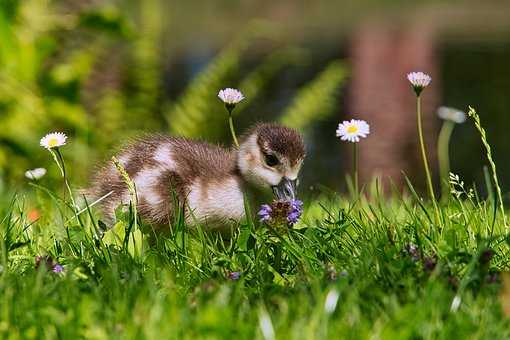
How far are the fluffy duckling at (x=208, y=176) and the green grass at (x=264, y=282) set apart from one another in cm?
16

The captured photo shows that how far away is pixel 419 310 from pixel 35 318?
1214 millimetres

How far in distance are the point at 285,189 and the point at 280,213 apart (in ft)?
1.60

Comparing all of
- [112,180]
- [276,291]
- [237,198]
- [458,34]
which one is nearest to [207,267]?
[276,291]

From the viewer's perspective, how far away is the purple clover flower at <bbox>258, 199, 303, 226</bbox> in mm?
4125

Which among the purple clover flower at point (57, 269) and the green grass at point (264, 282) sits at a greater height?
Answer: the green grass at point (264, 282)

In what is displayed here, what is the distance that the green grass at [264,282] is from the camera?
3.06 metres

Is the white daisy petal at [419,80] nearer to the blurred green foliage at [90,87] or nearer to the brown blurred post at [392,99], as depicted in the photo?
the blurred green foliage at [90,87]

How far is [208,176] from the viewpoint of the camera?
4793 mm

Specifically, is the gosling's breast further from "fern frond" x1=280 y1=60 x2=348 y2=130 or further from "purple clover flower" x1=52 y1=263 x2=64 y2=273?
"fern frond" x1=280 y1=60 x2=348 y2=130

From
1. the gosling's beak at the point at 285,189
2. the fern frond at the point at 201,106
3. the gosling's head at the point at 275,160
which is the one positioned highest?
the gosling's head at the point at 275,160

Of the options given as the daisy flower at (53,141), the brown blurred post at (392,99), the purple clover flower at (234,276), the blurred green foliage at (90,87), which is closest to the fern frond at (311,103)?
the blurred green foliage at (90,87)

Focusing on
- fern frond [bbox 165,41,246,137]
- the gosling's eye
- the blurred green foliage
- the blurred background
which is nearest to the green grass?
the gosling's eye

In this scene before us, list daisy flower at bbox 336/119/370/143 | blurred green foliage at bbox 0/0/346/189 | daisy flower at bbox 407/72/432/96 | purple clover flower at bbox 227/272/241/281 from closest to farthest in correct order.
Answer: purple clover flower at bbox 227/272/241/281
daisy flower at bbox 407/72/432/96
daisy flower at bbox 336/119/370/143
blurred green foliage at bbox 0/0/346/189

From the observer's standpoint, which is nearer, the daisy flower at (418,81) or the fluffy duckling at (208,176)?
the daisy flower at (418,81)
